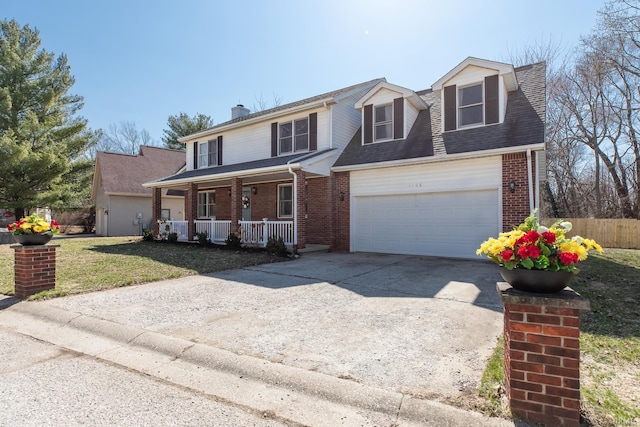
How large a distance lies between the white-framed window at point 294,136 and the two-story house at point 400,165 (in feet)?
0.14

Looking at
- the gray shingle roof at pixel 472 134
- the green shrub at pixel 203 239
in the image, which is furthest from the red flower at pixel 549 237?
the green shrub at pixel 203 239

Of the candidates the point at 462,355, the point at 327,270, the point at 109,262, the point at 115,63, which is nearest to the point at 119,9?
the point at 115,63

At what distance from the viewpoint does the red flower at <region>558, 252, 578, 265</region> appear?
2295 millimetres

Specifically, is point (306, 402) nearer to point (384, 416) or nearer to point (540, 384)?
point (384, 416)

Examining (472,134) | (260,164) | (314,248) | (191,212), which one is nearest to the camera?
(472,134)

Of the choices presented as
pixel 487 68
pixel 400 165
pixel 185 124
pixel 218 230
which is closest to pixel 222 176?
pixel 218 230

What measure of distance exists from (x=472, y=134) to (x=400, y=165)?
228 centimetres

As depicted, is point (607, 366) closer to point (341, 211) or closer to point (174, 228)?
point (341, 211)

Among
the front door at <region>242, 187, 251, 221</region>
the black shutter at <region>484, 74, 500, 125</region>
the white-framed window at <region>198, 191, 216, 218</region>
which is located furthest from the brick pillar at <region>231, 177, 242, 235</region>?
the black shutter at <region>484, 74, 500, 125</region>

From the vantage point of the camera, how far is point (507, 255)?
2496 mm

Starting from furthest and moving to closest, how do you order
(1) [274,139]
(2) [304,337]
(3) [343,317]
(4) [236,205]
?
(1) [274,139], (4) [236,205], (3) [343,317], (2) [304,337]

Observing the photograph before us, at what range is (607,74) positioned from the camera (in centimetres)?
2012

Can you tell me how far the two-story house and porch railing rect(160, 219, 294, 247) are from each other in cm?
5

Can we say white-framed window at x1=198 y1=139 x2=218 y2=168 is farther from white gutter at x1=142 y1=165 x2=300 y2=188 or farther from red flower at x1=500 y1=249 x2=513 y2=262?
red flower at x1=500 y1=249 x2=513 y2=262
